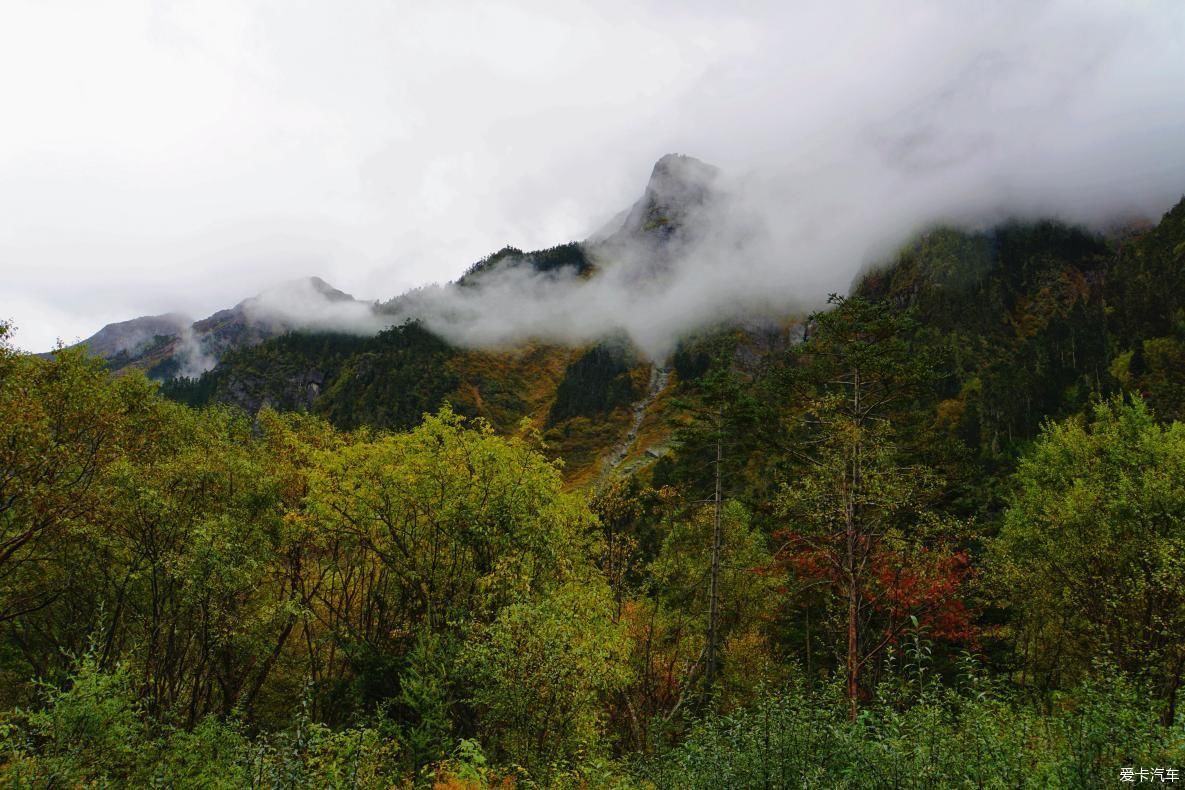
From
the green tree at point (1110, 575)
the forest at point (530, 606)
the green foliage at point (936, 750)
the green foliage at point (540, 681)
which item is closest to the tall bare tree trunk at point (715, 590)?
the forest at point (530, 606)

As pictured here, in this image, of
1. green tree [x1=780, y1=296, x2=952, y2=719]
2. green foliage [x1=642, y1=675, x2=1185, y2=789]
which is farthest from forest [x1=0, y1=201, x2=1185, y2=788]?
green tree [x1=780, y1=296, x2=952, y2=719]

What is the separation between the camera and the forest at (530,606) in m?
13.6

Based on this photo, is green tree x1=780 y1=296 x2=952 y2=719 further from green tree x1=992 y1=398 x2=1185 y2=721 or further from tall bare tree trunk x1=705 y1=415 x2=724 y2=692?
tall bare tree trunk x1=705 y1=415 x2=724 y2=692

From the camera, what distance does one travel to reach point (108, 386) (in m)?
28.2

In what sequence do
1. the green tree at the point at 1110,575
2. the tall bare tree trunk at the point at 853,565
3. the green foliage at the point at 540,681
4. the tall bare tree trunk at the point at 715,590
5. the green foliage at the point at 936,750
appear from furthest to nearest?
1. the tall bare tree trunk at the point at 715,590
2. the tall bare tree trunk at the point at 853,565
3. the green tree at the point at 1110,575
4. the green foliage at the point at 540,681
5. the green foliage at the point at 936,750

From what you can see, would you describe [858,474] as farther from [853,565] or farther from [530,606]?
[530,606]

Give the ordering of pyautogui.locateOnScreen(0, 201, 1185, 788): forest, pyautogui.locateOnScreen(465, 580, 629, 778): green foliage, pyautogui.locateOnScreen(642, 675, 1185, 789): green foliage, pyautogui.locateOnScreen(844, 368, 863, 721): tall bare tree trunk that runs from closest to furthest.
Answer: pyautogui.locateOnScreen(642, 675, 1185, 789): green foliage → pyautogui.locateOnScreen(0, 201, 1185, 788): forest → pyautogui.locateOnScreen(465, 580, 629, 778): green foliage → pyautogui.locateOnScreen(844, 368, 863, 721): tall bare tree trunk

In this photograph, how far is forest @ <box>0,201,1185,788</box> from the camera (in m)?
13.6

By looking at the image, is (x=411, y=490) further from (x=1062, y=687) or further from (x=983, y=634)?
(x=1062, y=687)

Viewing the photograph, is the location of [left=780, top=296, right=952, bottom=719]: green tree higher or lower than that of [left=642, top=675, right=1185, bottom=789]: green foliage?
higher

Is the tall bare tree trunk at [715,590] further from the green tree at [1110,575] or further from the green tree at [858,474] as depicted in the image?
the green tree at [1110,575]

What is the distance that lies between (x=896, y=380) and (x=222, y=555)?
28.8m

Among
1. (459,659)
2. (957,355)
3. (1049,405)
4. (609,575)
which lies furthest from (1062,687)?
(957,355)

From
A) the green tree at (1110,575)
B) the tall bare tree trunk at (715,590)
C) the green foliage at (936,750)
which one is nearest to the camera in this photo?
the green foliage at (936,750)
